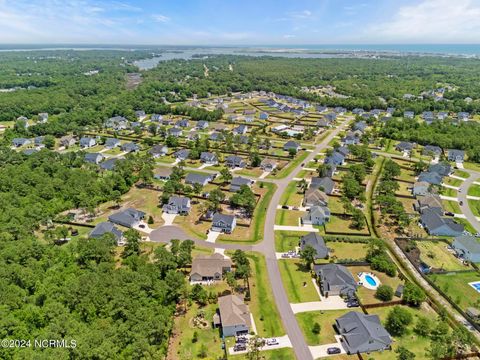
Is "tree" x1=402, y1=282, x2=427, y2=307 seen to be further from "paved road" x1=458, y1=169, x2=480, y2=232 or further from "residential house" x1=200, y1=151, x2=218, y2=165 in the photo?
"residential house" x1=200, y1=151, x2=218, y2=165

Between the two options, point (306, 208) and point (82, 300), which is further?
point (306, 208)

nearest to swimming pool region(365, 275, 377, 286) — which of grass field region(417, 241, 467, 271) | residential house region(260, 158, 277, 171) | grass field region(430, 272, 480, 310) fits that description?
grass field region(430, 272, 480, 310)

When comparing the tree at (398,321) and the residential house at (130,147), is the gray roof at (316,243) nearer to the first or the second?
the tree at (398,321)

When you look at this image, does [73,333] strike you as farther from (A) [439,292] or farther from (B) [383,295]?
(A) [439,292]

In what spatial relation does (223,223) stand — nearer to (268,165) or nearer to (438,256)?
(268,165)

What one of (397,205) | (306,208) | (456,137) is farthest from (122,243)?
(456,137)

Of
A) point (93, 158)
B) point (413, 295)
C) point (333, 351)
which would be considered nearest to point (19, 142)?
point (93, 158)

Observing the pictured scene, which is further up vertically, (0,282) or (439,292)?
(0,282)
